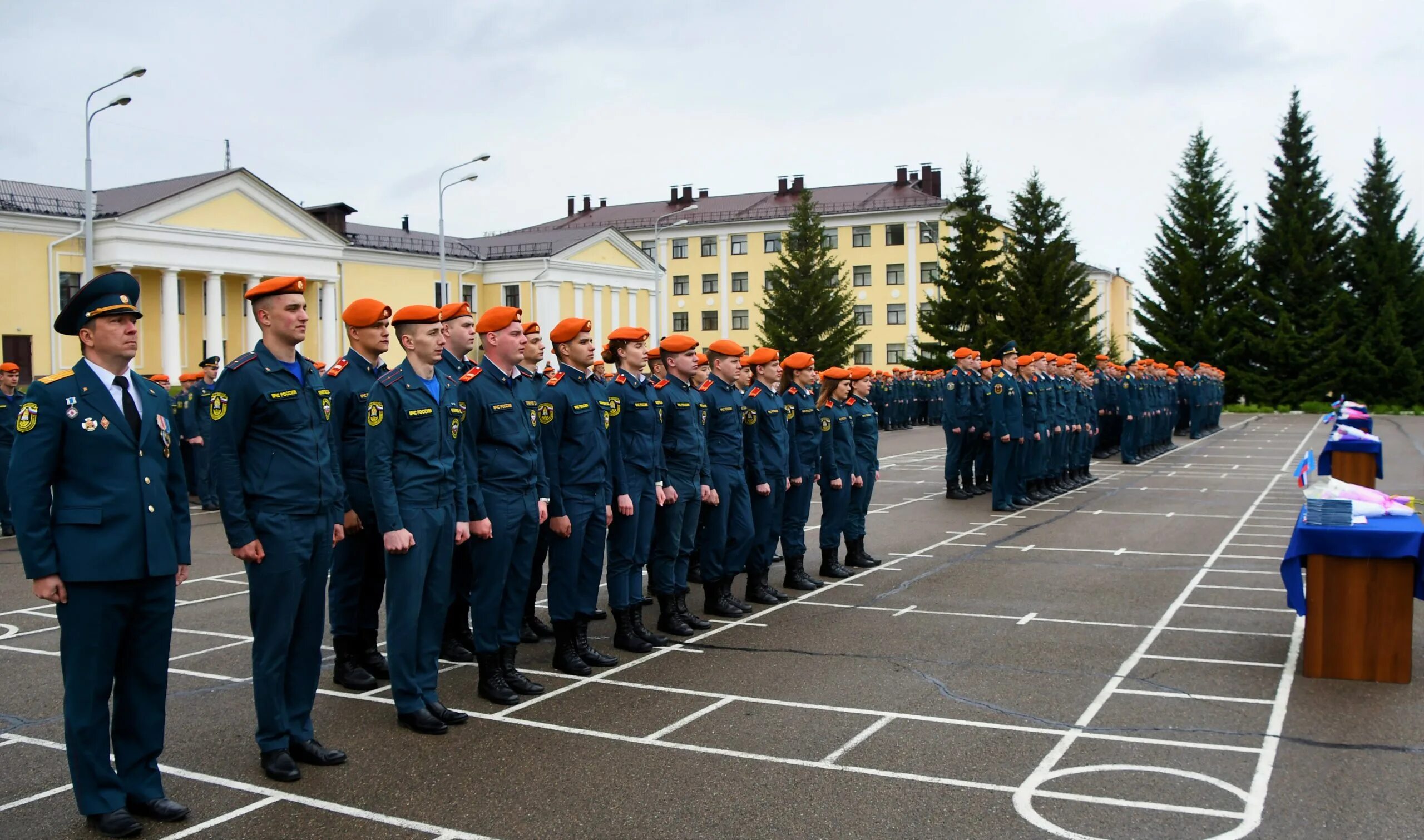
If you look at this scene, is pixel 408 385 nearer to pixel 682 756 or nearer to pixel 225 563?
pixel 682 756

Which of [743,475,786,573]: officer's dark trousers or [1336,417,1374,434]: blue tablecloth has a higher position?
[1336,417,1374,434]: blue tablecloth

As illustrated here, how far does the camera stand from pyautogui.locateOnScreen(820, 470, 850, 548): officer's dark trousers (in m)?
11.1

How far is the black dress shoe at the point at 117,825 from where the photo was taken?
4.78 meters

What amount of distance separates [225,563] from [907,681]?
26.8ft

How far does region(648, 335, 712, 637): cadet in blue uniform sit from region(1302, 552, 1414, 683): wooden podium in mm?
4113

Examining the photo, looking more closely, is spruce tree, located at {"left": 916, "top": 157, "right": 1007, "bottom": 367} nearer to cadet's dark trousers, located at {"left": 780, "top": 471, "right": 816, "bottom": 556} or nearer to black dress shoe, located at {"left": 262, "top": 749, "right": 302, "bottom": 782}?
cadet's dark trousers, located at {"left": 780, "top": 471, "right": 816, "bottom": 556}

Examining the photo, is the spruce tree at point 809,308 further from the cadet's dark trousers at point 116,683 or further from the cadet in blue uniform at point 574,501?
the cadet's dark trousers at point 116,683

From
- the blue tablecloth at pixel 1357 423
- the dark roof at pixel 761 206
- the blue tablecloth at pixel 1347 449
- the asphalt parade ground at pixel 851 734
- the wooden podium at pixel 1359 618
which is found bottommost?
the asphalt parade ground at pixel 851 734

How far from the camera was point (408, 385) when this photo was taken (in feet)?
20.6

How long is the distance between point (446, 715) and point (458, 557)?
5.46ft

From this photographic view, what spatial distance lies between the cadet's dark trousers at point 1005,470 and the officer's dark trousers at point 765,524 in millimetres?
7220

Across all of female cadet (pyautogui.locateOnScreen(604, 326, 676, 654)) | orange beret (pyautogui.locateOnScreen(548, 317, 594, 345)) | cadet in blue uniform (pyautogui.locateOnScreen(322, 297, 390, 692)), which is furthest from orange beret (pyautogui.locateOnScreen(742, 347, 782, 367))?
cadet in blue uniform (pyautogui.locateOnScreen(322, 297, 390, 692))

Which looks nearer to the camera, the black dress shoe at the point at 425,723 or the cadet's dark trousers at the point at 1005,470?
the black dress shoe at the point at 425,723

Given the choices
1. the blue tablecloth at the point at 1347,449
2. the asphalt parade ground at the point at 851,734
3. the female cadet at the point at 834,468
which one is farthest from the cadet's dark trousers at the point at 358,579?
the blue tablecloth at the point at 1347,449
